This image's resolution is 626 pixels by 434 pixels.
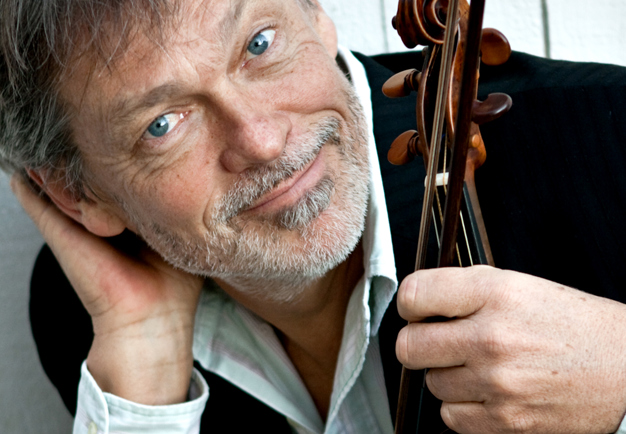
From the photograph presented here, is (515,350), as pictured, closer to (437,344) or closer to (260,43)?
(437,344)

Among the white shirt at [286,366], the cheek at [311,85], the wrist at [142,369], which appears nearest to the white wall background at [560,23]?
the white shirt at [286,366]

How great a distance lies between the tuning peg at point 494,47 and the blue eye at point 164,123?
1.57 feet

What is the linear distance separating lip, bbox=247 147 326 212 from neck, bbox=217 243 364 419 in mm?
242

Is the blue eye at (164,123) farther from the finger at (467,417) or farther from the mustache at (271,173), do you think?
the finger at (467,417)

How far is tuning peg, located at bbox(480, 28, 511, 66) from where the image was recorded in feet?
2.25

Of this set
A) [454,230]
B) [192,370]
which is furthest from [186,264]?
[454,230]

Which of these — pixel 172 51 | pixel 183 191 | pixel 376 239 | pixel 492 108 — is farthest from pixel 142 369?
pixel 492 108

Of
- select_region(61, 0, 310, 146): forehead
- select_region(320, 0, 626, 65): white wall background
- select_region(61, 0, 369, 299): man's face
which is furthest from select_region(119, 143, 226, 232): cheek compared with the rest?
select_region(320, 0, 626, 65): white wall background

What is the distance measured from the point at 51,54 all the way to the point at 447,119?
2.00 ft

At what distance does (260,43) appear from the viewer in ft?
3.16

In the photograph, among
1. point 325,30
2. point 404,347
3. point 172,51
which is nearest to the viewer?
point 404,347

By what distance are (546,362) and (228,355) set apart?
2.48 ft

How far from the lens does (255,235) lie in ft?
3.26

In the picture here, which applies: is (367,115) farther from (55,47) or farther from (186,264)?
(55,47)
